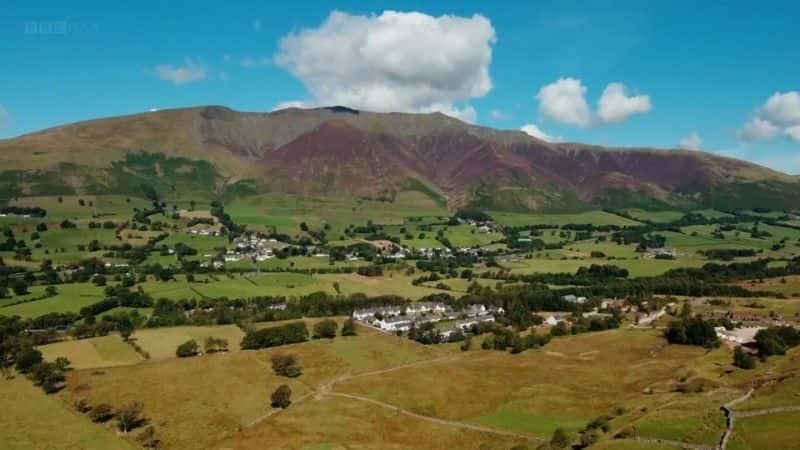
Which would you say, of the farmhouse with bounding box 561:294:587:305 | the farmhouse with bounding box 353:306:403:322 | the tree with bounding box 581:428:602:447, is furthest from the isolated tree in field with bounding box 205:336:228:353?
the farmhouse with bounding box 561:294:587:305

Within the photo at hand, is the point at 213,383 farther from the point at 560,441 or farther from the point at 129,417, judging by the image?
the point at 560,441

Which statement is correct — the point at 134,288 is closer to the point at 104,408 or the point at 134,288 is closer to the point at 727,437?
the point at 104,408

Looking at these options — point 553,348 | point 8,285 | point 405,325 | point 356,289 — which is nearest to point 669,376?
point 553,348

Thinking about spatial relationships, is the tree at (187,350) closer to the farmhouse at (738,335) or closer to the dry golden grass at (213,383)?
the dry golden grass at (213,383)

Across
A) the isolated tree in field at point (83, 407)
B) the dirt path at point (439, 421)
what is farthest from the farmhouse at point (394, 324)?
the isolated tree in field at point (83, 407)

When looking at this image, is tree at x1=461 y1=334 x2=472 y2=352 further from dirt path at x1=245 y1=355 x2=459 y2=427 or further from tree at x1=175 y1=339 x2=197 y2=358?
tree at x1=175 y1=339 x2=197 y2=358

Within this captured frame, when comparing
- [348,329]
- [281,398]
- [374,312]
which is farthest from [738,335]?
[281,398]
